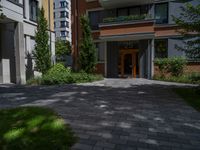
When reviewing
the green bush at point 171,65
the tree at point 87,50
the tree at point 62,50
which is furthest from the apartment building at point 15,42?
the tree at point 62,50

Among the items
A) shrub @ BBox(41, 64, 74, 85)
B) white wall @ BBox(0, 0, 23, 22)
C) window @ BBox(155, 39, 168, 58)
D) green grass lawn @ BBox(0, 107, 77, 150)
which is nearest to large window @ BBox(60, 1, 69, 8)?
white wall @ BBox(0, 0, 23, 22)

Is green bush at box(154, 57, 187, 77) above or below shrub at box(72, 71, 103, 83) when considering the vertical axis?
above

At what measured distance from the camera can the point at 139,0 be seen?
17000 millimetres

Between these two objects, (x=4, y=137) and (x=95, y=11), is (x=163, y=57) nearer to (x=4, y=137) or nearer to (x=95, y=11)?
(x=95, y=11)

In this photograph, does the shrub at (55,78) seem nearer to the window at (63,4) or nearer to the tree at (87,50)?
the tree at (87,50)

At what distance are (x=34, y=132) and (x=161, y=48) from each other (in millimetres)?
15718

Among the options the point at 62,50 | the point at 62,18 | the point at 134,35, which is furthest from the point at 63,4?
the point at 134,35

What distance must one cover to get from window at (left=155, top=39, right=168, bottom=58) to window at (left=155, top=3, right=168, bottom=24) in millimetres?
1800

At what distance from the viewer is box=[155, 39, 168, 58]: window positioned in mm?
17609

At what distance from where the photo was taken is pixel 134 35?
16.5 metres

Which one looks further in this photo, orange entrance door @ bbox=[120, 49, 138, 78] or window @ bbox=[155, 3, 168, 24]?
orange entrance door @ bbox=[120, 49, 138, 78]

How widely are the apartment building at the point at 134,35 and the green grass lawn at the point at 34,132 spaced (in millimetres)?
12917

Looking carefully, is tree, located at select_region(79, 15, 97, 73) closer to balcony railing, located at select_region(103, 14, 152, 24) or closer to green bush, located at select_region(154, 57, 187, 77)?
balcony railing, located at select_region(103, 14, 152, 24)

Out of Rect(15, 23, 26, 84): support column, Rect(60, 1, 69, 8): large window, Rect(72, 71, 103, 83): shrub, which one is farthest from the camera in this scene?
Rect(60, 1, 69, 8): large window
